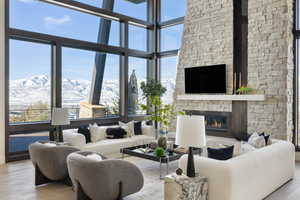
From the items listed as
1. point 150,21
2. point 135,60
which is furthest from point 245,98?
→ point 150,21

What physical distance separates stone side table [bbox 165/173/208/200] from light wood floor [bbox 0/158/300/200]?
29.9 inches

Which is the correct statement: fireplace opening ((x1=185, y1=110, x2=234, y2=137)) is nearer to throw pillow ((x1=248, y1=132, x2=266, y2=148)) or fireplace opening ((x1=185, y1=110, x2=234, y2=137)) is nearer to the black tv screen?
the black tv screen

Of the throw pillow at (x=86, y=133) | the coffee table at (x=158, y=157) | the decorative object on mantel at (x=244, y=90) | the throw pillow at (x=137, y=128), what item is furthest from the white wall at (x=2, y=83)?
the decorative object on mantel at (x=244, y=90)

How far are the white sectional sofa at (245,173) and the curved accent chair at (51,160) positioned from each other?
71.5 inches

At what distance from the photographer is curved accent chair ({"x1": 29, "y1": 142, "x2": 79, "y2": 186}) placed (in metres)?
3.83

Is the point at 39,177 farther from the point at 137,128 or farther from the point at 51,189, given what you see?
the point at 137,128

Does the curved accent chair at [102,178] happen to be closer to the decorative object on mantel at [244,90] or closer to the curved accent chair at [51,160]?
the curved accent chair at [51,160]

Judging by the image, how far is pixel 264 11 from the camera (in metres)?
6.31

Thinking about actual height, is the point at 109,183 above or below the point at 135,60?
below

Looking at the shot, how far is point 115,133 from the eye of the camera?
6.30 m

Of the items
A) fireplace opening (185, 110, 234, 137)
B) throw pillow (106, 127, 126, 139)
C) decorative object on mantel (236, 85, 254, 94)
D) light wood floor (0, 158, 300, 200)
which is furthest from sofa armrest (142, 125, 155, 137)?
decorative object on mantel (236, 85, 254, 94)

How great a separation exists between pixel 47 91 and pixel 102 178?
4103mm

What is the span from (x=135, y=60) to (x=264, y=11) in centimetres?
414

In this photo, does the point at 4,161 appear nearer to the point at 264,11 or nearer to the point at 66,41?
the point at 66,41
